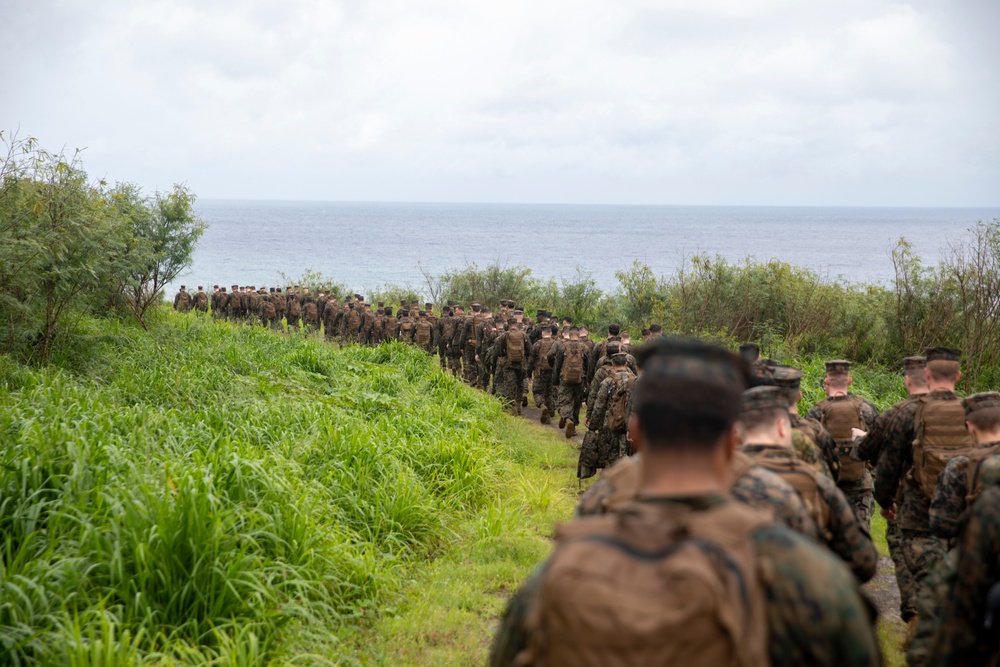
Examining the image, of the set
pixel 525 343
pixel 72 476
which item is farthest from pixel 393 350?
pixel 72 476

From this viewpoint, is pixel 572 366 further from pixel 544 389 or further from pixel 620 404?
pixel 620 404

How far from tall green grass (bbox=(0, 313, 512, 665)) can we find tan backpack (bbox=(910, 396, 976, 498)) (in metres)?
3.67

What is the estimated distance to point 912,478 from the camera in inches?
204

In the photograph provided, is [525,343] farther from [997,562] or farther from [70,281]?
[997,562]

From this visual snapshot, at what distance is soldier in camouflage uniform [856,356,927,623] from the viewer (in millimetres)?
5277

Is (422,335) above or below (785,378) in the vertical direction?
below

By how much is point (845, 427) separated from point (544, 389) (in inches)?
288

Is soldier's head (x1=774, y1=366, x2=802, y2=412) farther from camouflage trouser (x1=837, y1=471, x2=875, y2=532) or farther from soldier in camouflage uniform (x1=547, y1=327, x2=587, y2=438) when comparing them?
soldier in camouflage uniform (x1=547, y1=327, x2=587, y2=438)

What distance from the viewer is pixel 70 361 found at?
11.1m

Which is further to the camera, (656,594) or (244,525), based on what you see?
(244,525)

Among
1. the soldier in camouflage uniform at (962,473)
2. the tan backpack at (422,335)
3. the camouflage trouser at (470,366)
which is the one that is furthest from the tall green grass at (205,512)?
the tan backpack at (422,335)

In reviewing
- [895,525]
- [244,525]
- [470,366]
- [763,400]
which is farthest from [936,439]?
[470,366]

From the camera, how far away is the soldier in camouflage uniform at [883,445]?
5277 millimetres

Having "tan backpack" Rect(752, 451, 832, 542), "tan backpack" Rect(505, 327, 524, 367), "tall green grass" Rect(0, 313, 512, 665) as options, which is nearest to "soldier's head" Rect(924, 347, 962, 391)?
"tan backpack" Rect(752, 451, 832, 542)
